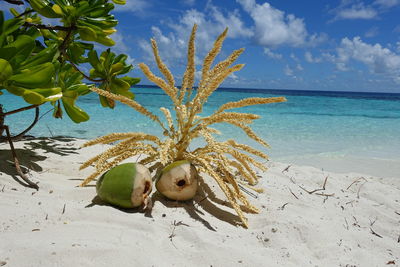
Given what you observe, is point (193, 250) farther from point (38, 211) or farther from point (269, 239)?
point (38, 211)

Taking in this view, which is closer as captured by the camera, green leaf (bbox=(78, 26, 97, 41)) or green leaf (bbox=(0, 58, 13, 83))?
green leaf (bbox=(0, 58, 13, 83))

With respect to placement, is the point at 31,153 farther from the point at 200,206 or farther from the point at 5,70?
the point at 200,206

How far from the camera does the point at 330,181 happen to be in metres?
2.81

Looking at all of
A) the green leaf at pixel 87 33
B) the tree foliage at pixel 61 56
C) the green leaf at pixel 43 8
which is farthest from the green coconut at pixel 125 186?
the green leaf at pixel 43 8

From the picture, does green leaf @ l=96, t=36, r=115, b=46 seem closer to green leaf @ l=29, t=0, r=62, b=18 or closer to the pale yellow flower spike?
green leaf @ l=29, t=0, r=62, b=18

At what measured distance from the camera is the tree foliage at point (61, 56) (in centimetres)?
160

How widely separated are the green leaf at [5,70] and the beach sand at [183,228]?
562 mm

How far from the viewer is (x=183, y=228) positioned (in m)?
1.48

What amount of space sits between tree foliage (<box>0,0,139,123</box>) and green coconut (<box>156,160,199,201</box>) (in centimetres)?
67

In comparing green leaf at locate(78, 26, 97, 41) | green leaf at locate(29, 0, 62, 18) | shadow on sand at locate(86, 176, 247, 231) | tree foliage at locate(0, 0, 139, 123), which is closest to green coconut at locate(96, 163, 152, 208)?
shadow on sand at locate(86, 176, 247, 231)

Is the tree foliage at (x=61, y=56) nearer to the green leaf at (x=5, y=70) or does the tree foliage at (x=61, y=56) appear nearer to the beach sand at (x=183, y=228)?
the green leaf at (x=5, y=70)

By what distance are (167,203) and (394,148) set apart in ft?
17.9

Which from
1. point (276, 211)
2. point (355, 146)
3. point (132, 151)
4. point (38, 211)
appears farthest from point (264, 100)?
point (355, 146)

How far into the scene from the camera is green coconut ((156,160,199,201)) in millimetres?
1727
